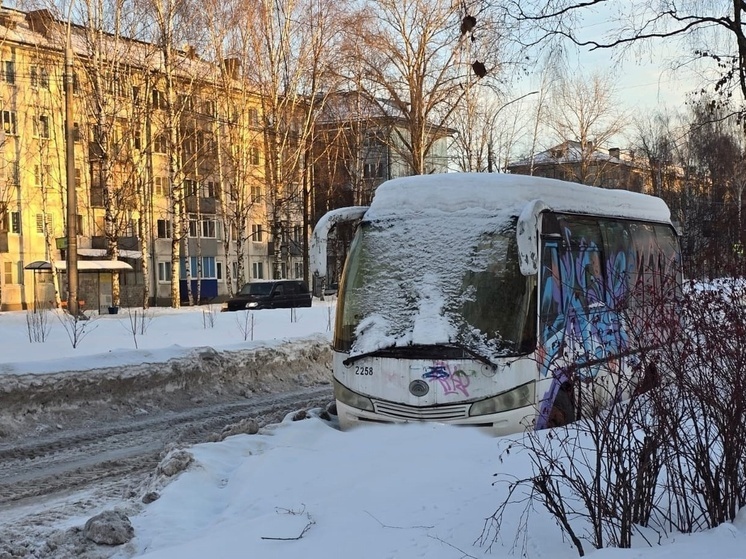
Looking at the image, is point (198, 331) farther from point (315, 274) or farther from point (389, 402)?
point (389, 402)

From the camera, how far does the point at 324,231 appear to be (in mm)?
8328

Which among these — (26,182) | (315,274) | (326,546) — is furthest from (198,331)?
(26,182)

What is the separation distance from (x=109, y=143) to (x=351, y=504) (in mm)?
32167

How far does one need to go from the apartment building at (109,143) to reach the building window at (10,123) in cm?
11

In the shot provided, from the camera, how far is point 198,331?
687 inches

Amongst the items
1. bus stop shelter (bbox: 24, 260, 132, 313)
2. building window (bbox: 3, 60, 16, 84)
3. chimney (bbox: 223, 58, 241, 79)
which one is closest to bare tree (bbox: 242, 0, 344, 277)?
chimney (bbox: 223, 58, 241, 79)

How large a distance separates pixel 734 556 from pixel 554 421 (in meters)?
3.61

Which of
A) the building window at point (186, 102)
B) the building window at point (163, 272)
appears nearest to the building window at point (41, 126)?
the building window at point (186, 102)

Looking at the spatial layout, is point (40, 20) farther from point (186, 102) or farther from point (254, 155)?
point (254, 155)

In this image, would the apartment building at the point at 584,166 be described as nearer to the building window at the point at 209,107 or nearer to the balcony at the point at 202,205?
the building window at the point at 209,107

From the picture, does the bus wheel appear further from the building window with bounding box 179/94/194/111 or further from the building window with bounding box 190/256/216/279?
the building window with bounding box 190/256/216/279

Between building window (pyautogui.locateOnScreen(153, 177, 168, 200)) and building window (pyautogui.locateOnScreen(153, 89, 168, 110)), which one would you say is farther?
building window (pyautogui.locateOnScreen(153, 177, 168, 200))

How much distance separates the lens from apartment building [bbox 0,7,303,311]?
35031 mm

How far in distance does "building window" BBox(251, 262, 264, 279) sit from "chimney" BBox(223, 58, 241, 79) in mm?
28175
